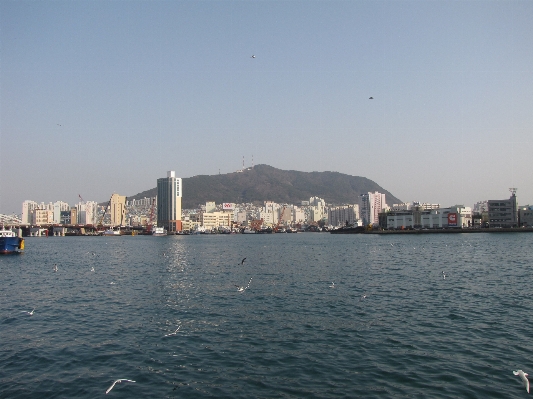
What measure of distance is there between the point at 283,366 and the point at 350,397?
218 centimetres

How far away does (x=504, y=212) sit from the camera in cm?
11800

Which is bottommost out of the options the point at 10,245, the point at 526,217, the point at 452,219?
the point at 10,245

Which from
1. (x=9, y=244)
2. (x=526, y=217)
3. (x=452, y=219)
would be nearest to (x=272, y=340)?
(x=9, y=244)

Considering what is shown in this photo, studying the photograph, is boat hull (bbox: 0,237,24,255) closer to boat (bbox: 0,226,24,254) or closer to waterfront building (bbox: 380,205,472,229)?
boat (bbox: 0,226,24,254)

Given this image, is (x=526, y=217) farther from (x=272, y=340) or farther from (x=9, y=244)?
(x=272, y=340)

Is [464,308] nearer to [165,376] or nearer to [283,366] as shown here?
[283,366]

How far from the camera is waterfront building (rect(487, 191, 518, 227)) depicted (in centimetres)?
11531

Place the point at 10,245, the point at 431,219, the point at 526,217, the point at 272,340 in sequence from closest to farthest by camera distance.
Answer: the point at 272,340, the point at 10,245, the point at 526,217, the point at 431,219

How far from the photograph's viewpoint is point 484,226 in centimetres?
12569

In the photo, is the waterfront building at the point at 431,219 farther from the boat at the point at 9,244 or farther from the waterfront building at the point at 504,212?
the boat at the point at 9,244

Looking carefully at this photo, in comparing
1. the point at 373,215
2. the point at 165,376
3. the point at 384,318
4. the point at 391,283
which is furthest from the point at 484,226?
the point at 165,376

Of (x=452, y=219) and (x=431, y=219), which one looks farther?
(x=431, y=219)

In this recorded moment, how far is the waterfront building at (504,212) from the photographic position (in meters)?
115

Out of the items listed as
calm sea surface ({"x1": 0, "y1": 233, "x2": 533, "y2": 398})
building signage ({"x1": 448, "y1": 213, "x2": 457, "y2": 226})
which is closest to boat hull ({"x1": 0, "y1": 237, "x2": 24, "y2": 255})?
calm sea surface ({"x1": 0, "y1": 233, "x2": 533, "y2": 398})
